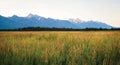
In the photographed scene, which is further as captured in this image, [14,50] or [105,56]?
[14,50]

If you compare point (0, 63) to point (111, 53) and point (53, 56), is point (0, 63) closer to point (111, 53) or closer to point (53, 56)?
point (53, 56)

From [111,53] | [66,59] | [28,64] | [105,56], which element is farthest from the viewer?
[111,53]

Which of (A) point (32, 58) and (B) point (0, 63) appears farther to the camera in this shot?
(A) point (32, 58)

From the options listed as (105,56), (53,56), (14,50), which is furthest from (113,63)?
(14,50)

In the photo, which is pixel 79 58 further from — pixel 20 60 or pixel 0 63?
pixel 0 63

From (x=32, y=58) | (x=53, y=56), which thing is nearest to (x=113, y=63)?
(x=53, y=56)

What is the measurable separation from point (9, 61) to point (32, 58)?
0.52 meters

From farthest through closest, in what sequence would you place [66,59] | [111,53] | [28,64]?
[111,53] → [66,59] → [28,64]

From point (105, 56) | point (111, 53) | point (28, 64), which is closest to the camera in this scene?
point (28, 64)

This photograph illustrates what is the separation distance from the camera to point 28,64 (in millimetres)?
4527

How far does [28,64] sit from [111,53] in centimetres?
237

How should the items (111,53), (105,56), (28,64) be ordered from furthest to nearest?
(111,53) < (105,56) < (28,64)

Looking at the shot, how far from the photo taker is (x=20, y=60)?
473cm

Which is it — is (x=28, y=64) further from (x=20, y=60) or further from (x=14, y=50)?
(x=14, y=50)
